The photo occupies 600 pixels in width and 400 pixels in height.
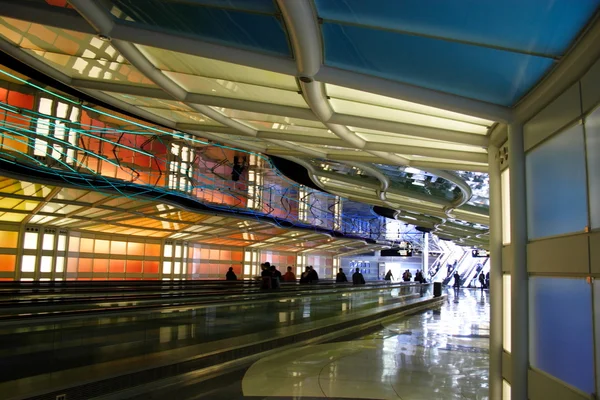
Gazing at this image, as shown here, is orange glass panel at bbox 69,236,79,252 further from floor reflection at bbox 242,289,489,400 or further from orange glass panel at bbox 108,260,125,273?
floor reflection at bbox 242,289,489,400

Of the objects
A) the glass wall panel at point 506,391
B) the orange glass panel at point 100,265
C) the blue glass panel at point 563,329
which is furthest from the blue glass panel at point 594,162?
the orange glass panel at point 100,265

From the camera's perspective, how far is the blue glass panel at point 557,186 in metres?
4.25

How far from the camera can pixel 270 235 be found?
1475 inches

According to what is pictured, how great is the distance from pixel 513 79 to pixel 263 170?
28426 mm

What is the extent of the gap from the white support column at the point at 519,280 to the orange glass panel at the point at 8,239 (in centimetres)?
2147

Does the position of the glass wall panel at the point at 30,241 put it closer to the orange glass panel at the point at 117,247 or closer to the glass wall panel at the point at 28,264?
the glass wall panel at the point at 28,264

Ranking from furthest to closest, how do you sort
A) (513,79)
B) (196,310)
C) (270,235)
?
1. (270,235)
2. (196,310)
3. (513,79)

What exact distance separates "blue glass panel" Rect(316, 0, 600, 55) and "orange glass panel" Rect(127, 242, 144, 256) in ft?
90.1

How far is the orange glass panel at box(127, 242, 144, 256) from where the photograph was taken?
Answer: 29859 mm

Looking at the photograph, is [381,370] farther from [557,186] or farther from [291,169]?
[291,169]

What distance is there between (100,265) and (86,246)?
58.0 inches

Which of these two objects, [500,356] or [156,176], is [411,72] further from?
[156,176]

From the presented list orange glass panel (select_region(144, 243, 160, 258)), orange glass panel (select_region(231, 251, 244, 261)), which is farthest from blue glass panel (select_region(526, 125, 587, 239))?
orange glass panel (select_region(231, 251, 244, 261))

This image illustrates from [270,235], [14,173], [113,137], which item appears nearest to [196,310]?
[14,173]
